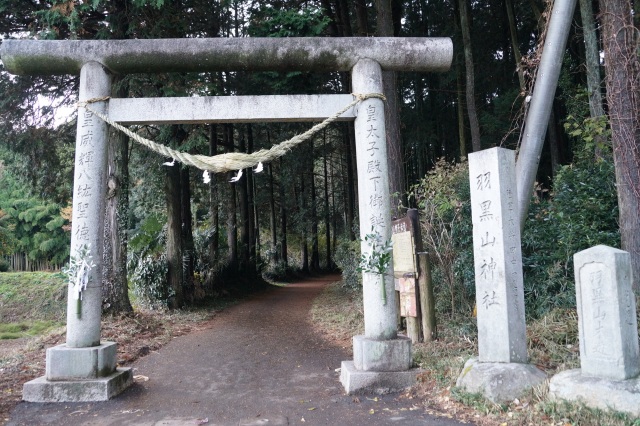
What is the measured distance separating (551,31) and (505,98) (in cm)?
933

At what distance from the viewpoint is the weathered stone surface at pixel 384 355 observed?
5.55 metres

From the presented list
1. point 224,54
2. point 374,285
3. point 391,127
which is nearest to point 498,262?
point 374,285

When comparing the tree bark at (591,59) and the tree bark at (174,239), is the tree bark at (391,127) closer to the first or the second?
the tree bark at (591,59)

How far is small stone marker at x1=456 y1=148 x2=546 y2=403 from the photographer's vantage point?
4754 mm

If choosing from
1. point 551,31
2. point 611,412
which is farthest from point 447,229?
point 611,412

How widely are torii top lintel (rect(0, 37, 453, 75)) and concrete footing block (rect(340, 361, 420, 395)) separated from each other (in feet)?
13.3

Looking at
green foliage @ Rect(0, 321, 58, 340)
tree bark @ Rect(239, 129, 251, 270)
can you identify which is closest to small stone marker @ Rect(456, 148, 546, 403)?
green foliage @ Rect(0, 321, 58, 340)

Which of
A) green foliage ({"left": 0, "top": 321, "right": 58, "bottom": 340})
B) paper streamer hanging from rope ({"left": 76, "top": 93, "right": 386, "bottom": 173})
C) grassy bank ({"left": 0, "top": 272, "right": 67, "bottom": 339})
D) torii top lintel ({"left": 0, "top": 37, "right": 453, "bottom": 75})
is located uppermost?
torii top lintel ({"left": 0, "top": 37, "right": 453, "bottom": 75})

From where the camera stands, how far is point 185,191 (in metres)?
15.6

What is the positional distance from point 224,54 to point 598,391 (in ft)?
18.7

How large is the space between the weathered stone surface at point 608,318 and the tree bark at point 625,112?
2643 mm

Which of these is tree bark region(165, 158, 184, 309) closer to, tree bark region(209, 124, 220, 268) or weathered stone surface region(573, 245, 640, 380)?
tree bark region(209, 124, 220, 268)

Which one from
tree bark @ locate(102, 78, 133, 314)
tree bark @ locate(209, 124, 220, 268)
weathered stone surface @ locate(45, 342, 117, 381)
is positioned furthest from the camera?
tree bark @ locate(209, 124, 220, 268)

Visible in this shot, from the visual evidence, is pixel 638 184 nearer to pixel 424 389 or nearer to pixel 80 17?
pixel 424 389
